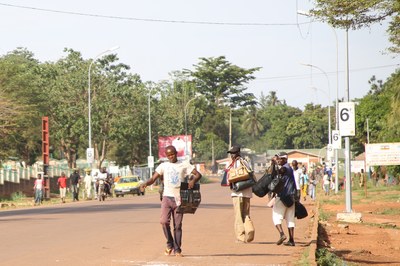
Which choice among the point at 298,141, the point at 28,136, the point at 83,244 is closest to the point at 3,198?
the point at 28,136

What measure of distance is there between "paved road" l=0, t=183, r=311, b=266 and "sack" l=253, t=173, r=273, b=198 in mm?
1018

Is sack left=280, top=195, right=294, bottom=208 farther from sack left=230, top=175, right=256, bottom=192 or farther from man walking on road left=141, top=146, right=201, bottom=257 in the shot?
man walking on road left=141, top=146, right=201, bottom=257

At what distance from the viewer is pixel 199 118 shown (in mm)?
115312

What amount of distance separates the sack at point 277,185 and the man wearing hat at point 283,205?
0.12 meters

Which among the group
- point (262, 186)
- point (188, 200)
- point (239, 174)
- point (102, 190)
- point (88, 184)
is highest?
point (239, 174)

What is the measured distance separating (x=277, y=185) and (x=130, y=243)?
3.06 metres

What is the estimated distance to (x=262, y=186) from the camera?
17.0 meters

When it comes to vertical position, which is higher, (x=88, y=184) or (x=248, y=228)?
(x=88, y=184)

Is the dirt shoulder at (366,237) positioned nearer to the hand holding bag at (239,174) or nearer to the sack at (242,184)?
the sack at (242,184)

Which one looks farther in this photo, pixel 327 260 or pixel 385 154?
pixel 385 154

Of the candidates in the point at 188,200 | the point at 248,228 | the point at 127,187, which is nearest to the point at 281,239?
the point at 248,228

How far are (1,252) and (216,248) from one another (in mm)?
3783

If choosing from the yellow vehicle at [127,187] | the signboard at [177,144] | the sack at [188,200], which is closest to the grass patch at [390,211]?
the sack at [188,200]

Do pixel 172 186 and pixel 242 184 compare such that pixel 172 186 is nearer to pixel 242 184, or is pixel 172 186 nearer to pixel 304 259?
pixel 242 184
